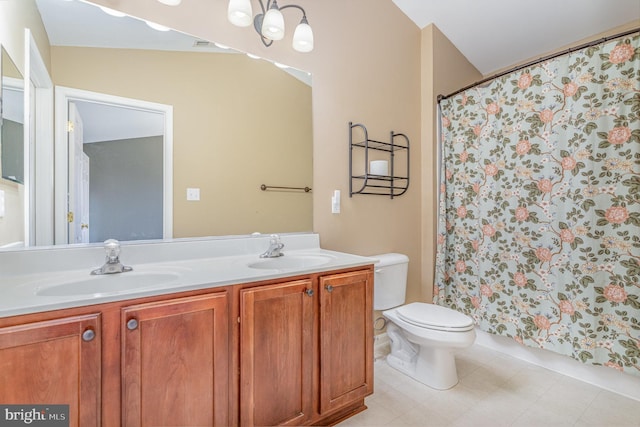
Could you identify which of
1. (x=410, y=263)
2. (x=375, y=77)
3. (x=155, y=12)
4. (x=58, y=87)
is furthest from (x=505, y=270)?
(x=58, y=87)

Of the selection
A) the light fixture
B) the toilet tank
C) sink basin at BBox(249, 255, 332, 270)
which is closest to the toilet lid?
the toilet tank

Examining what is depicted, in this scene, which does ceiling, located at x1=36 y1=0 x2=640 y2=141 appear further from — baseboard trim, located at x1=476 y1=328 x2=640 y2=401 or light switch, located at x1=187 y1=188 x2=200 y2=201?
baseboard trim, located at x1=476 y1=328 x2=640 y2=401

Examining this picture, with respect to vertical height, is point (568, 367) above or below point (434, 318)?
below

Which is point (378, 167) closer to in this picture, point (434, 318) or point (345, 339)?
point (434, 318)

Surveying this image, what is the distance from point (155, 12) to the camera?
137 cm

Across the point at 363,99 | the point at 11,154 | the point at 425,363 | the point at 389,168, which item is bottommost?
the point at 425,363

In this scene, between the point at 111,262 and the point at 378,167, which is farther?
the point at 378,167

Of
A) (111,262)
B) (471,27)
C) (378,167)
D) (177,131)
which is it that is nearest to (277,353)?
(111,262)

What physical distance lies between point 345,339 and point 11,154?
1536 millimetres

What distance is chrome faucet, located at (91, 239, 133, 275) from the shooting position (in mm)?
1162

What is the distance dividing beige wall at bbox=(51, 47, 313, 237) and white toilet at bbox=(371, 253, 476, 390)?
0.68 metres

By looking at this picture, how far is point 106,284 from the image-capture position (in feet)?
3.73

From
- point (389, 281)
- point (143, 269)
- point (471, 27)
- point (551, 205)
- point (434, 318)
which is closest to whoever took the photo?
point (143, 269)

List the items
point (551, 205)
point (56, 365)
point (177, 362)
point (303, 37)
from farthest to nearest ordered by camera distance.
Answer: point (551, 205) → point (303, 37) → point (177, 362) → point (56, 365)
